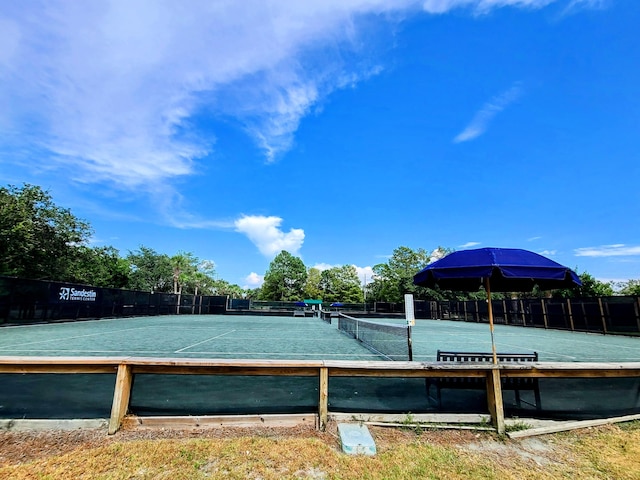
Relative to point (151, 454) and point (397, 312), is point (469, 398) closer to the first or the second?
point (151, 454)

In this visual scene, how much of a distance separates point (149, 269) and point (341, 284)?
37.3 m

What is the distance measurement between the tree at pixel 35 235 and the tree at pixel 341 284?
4556 cm

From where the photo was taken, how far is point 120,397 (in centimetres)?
321

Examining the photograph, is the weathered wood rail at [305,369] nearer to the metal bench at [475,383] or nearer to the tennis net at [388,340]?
the metal bench at [475,383]

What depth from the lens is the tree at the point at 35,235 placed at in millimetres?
20828

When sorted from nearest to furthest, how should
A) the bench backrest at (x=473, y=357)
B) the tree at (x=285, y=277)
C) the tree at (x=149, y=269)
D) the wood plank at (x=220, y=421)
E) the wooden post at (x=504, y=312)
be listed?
the wood plank at (x=220, y=421), the bench backrest at (x=473, y=357), the wooden post at (x=504, y=312), the tree at (x=149, y=269), the tree at (x=285, y=277)

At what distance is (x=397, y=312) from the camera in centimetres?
3228

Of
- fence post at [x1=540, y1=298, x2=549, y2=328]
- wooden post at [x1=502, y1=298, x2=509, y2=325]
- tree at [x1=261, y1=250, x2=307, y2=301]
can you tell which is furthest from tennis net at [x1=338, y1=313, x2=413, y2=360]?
tree at [x1=261, y1=250, x2=307, y2=301]

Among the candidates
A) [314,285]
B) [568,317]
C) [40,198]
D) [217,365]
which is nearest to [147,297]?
[40,198]

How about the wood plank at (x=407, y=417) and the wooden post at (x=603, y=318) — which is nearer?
the wood plank at (x=407, y=417)

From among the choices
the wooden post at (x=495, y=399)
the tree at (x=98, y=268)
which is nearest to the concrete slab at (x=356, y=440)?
the wooden post at (x=495, y=399)

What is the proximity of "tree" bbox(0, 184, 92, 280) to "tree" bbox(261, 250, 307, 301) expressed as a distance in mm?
40802

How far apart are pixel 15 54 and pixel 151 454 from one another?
12956 millimetres

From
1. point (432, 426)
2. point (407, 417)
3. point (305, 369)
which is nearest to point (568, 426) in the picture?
point (432, 426)
